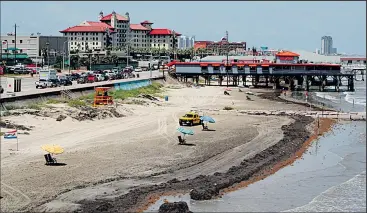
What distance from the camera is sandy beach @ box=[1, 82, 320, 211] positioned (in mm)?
21188

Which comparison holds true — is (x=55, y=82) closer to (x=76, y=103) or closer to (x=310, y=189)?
(x=76, y=103)

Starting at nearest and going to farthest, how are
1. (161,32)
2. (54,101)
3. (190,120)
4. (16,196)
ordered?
(16,196), (190,120), (54,101), (161,32)

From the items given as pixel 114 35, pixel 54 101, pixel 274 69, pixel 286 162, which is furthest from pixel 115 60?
pixel 286 162

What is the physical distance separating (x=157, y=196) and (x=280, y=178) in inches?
283

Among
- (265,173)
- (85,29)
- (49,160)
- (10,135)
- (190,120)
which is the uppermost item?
(85,29)

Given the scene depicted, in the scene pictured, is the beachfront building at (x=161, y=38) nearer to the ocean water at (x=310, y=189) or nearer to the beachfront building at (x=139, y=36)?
the beachfront building at (x=139, y=36)

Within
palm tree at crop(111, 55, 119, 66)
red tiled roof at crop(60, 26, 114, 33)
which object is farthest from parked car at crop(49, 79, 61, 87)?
red tiled roof at crop(60, 26, 114, 33)

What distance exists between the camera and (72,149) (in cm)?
2877

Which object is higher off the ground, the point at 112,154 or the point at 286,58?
the point at 286,58

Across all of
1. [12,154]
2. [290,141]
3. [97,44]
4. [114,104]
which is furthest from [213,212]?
[97,44]

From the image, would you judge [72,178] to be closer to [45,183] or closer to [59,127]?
[45,183]

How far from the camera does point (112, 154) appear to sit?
28453 mm

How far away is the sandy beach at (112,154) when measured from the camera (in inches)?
834

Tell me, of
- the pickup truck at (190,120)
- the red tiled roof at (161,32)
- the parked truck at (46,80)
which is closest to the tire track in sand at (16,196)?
the pickup truck at (190,120)
